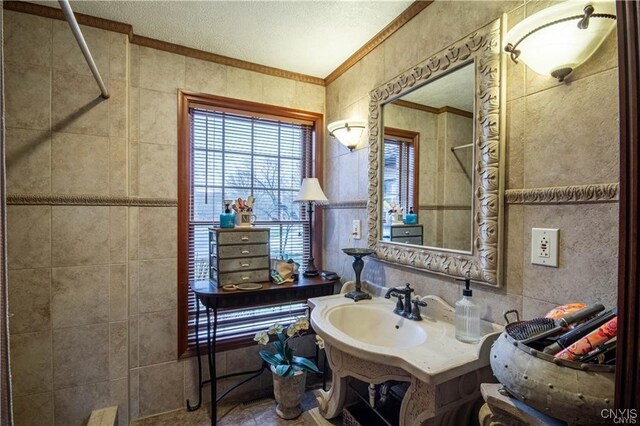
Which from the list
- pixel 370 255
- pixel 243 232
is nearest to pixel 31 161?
pixel 243 232

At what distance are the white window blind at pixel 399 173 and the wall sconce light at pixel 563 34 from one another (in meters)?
0.66

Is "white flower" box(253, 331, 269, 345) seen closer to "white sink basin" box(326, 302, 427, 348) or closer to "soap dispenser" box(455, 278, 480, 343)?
"white sink basin" box(326, 302, 427, 348)

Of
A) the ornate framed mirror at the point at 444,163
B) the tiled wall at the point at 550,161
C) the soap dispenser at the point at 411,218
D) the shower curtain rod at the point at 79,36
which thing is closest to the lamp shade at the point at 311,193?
the ornate framed mirror at the point at 444,163

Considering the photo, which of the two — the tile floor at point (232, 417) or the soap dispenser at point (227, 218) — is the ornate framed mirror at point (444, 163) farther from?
the tile floor at point (232, 417)

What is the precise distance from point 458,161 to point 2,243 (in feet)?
4.75

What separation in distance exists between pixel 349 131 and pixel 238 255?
105 cm

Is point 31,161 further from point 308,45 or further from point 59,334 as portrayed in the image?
point 308,45

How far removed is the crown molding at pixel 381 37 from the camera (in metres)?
1.49

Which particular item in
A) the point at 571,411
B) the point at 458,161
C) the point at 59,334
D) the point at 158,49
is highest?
the point at 158,49

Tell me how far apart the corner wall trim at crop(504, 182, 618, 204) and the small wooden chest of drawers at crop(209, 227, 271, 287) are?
140 centimetres

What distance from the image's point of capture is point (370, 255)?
1812mm

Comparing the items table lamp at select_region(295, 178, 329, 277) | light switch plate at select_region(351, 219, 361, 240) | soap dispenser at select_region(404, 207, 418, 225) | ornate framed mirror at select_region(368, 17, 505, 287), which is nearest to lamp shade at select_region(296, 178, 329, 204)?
table lamp at select_region(295, 178, 329, 277)

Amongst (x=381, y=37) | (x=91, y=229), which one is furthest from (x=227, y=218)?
(x=381, y=37)

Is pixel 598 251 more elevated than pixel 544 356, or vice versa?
pixel 598 251
